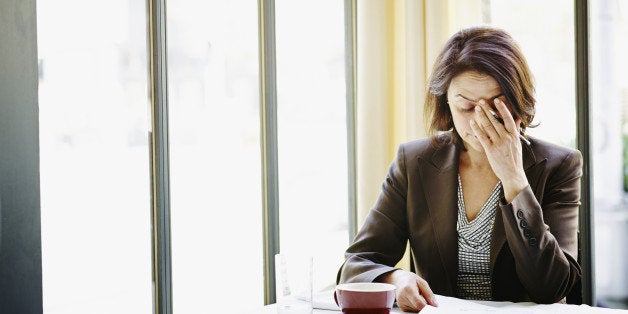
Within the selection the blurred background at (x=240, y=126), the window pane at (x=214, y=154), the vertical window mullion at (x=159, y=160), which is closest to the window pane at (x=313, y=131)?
the blurred background at (x=240, y=126)

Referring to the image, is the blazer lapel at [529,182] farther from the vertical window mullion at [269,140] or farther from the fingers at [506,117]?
the vertical window mullion at [269,140]

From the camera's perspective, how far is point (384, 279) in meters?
1.54

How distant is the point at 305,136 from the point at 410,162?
142 cm

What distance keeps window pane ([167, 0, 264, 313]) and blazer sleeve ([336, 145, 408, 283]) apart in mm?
909

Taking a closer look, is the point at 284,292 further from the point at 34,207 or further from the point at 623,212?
the point at 623,212

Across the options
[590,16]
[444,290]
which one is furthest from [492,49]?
[590,16]

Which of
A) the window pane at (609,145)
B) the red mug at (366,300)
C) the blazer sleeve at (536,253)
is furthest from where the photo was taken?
the window pane at (609,145)

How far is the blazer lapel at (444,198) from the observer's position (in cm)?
175

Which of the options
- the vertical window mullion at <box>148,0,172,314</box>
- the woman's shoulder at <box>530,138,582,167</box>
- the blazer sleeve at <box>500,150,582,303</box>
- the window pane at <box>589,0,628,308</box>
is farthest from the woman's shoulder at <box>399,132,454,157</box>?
the window pane at <box>589,0,628,308</box>

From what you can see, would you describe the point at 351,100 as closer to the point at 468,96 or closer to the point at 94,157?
the point at 94,157

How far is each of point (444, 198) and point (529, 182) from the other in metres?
0.21

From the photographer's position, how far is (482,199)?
1.79m

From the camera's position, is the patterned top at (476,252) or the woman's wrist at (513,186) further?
the patterned top at (476,252)

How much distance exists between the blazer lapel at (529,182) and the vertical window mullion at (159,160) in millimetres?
1166
